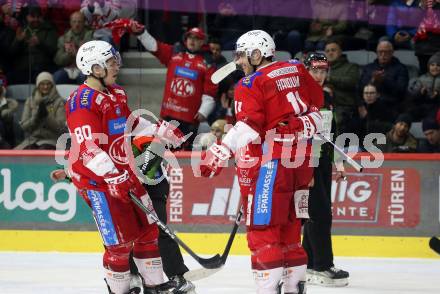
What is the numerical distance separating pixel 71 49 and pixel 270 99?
4091 millimetres

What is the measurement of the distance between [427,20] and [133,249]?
4.18 metres

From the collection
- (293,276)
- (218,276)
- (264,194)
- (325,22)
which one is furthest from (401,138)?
(264,194)

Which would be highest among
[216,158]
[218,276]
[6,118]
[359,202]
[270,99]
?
[270,99]

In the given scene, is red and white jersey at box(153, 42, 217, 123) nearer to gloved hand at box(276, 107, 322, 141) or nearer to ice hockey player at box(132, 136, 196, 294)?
ice hockey player at box(132, 136, 196, 294)

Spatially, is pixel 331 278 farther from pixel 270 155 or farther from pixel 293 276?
pixel 270 155

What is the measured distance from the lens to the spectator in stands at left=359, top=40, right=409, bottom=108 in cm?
861

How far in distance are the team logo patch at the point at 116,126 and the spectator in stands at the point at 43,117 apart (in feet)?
10.2

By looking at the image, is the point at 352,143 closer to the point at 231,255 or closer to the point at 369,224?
the point at 369,224

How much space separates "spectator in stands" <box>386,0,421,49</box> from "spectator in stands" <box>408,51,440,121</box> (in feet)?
1.05

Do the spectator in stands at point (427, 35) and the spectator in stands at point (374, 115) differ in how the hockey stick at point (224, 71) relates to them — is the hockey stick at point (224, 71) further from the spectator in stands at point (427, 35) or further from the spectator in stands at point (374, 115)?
the spectator in stands at point (427, 35)

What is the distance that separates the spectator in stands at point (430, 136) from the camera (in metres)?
8.25

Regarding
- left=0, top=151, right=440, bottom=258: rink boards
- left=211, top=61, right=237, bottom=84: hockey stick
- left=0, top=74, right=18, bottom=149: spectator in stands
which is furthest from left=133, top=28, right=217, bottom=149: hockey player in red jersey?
left=211, top=61, right=237, bottom=84: hockey stick

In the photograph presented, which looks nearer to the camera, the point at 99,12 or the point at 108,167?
the point at 108,167

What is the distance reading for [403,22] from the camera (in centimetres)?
899
